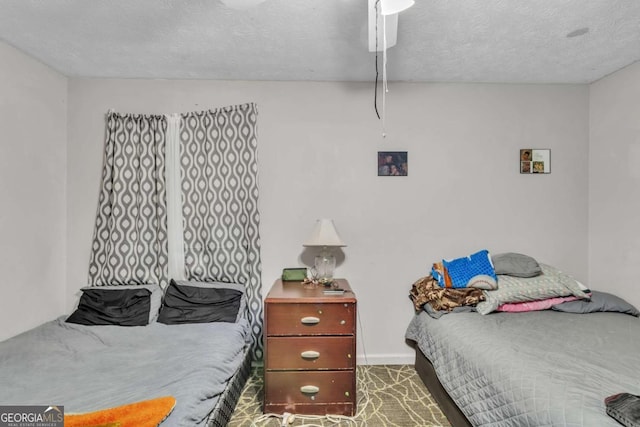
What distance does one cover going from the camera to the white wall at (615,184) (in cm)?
264

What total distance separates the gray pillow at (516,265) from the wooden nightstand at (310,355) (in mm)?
1307

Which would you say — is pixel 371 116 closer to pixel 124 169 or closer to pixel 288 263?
pixel 288 263

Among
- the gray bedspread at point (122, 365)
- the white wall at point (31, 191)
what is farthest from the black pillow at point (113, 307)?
the white wall at point (31, 191)

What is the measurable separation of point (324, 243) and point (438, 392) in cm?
127

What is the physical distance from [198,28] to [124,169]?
1381mm

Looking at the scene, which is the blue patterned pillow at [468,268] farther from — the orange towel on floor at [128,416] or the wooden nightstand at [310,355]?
the orange towel on floor at [128,416]

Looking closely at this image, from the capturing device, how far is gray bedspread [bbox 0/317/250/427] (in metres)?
1.52

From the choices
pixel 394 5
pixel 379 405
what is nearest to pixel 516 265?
pixel 379 405

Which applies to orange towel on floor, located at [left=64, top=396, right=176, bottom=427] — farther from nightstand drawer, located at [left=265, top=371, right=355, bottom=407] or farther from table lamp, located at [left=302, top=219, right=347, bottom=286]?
table lamp, located at [left=302, top=219, right=347, bottom=286]

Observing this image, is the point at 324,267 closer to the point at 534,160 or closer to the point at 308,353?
the point at 308,353

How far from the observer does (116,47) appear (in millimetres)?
2340

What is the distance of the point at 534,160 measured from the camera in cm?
302

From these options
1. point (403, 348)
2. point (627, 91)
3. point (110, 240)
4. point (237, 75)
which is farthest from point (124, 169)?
point (627, 91)

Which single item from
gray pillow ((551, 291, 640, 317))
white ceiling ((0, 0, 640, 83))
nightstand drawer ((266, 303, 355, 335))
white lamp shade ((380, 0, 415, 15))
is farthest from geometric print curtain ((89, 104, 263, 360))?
gray pillow ((551, 291, 640, 317))
